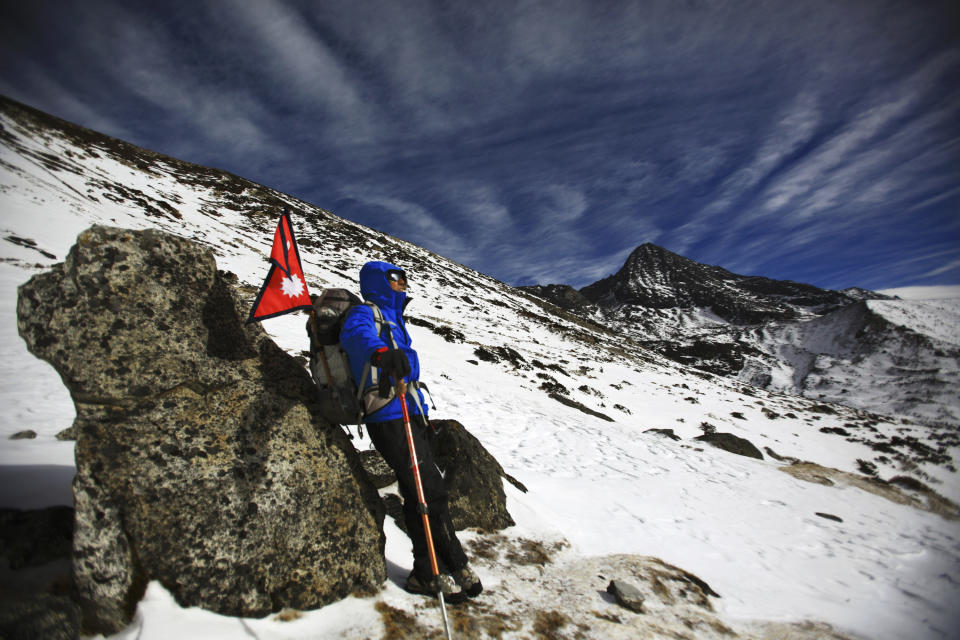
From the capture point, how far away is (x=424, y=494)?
3.08 meters

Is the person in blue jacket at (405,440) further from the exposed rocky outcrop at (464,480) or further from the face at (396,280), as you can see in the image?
the exposed rocky outcrop at (464,480)

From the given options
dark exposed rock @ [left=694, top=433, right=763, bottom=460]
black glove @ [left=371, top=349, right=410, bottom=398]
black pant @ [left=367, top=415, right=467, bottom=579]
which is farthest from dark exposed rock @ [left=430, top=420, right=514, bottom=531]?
dark exposed rock @ [left=694, top=433, right=763, bottom=460]

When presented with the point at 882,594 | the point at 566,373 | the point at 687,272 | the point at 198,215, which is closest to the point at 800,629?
the point at 882,594

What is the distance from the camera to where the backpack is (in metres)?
3.00

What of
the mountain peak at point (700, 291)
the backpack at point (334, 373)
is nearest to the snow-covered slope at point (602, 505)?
the backpack at point (334, 373)

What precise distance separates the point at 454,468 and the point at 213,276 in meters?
3.49

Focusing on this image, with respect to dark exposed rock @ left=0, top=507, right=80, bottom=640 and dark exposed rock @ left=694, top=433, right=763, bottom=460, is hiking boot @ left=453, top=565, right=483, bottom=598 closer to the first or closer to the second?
dark exposed rock @ left=0, top=507, right=80, bottom=640

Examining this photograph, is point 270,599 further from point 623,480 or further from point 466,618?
point 623,480

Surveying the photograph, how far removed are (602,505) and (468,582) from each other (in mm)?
4250

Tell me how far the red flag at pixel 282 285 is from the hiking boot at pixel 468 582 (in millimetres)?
2670

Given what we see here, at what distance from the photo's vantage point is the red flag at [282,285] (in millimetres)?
2965

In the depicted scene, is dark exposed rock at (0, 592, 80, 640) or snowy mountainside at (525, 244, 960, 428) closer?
dark exposed rock at (0, 592, 80, 640)

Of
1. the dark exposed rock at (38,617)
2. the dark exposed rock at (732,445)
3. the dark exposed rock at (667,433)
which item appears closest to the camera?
the dark exposed rock at (38,617)

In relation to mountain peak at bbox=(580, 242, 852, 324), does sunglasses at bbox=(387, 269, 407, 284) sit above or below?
below
